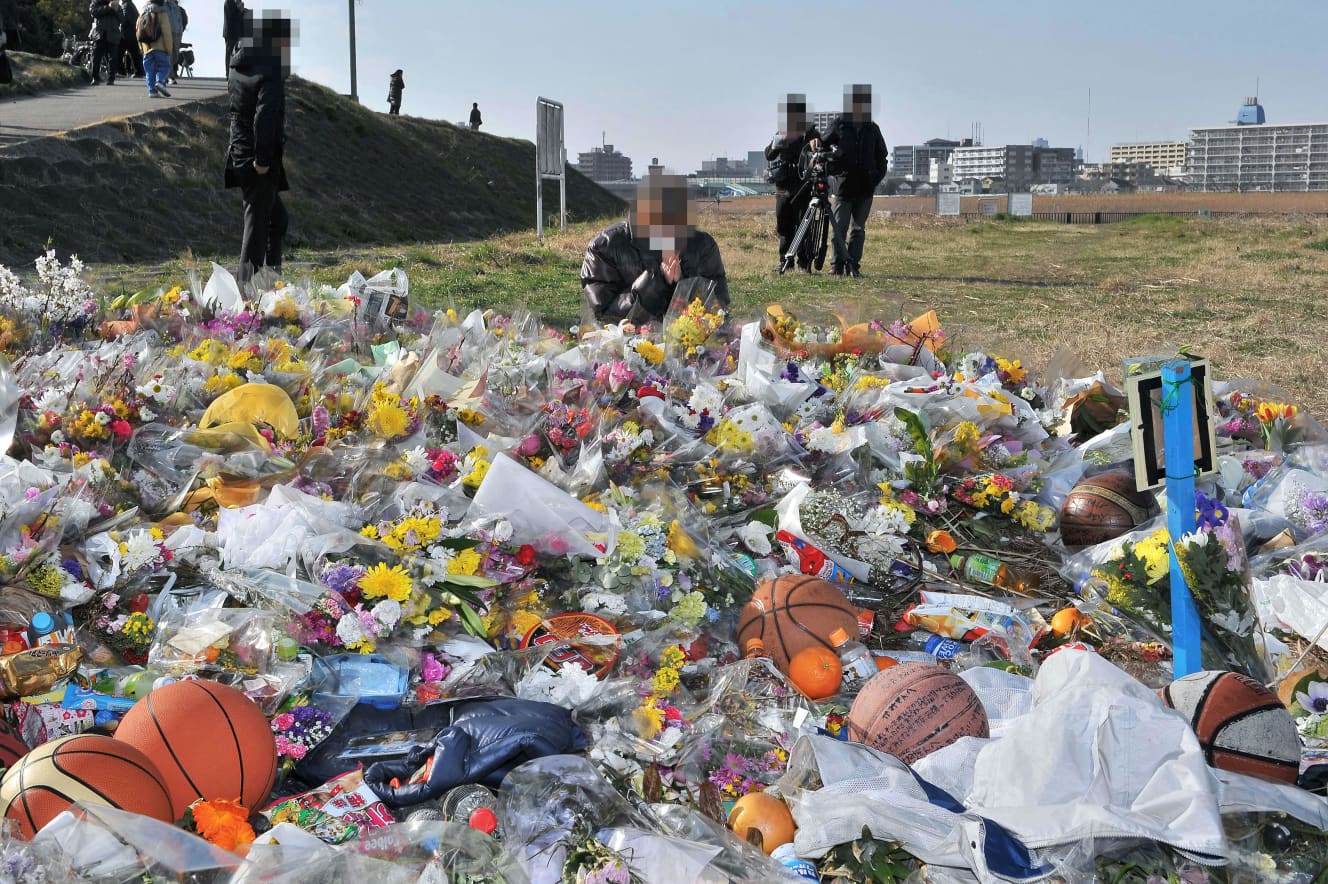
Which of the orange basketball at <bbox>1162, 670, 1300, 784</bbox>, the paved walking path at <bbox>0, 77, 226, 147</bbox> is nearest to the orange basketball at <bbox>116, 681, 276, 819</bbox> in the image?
the orange basketball at <bbox>1162, 670, 1300, 784</bbox>

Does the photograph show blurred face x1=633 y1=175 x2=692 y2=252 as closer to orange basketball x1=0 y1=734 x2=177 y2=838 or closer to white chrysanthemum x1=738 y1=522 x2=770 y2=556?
white chrysanthemum x1=738 y1=522 x2=770 y2=556

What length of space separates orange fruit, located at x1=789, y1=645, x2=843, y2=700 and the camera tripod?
32.6 ft

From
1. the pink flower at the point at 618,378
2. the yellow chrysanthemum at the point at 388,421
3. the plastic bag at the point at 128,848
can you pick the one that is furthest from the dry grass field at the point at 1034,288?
the plastic bag at the point at 128,848

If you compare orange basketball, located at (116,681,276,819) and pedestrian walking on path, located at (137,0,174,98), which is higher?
pedestrian walking on path, located at (137,0,174,98)

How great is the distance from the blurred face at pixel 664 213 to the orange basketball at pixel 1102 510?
3.22 m

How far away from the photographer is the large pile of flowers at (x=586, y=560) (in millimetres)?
2289

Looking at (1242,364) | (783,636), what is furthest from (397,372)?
(1242,364)

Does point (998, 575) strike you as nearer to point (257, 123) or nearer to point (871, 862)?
point (871, 862)

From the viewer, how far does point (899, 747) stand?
274 cm

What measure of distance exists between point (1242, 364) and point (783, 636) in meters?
6.01

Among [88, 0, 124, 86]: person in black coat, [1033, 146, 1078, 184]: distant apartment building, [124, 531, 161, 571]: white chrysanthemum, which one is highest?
[1033, 146, 1078, 184]: distant apartment building

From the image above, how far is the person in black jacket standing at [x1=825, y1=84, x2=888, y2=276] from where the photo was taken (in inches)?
474

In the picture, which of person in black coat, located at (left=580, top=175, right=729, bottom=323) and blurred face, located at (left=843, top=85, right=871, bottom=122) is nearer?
person in black coat, located at (left=580, top=175, right=729, bottom=323)

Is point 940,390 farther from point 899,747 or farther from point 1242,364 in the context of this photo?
point 1242,364
